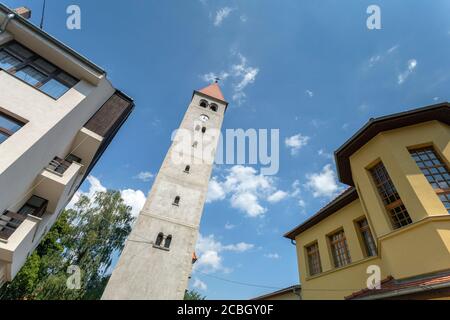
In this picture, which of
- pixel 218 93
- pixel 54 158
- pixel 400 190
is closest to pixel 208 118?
pixel 218 93

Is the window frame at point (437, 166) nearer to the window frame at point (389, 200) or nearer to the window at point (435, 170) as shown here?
the window at point (435, 170)

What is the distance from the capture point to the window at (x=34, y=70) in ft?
31.8

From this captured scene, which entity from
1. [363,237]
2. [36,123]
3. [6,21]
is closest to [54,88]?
[36,123]

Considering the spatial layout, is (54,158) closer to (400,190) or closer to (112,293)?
(112,293)

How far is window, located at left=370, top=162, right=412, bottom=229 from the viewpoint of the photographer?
833cm

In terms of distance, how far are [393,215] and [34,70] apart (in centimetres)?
1720

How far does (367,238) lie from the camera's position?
36.6 feet

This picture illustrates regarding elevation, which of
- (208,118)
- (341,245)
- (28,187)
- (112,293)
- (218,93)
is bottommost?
(112,293)

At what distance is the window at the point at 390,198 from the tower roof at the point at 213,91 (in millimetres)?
21693

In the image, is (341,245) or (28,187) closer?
(28,187)

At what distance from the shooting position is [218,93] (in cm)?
2992

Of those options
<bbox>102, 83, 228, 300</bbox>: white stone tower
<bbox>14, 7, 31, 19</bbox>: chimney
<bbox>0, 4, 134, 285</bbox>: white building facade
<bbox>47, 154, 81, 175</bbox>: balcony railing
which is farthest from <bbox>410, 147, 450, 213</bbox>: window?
<bbox>14, 7, 31, 19</bbox>: chimney

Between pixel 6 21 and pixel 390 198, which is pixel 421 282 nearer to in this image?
pixel 390 198
